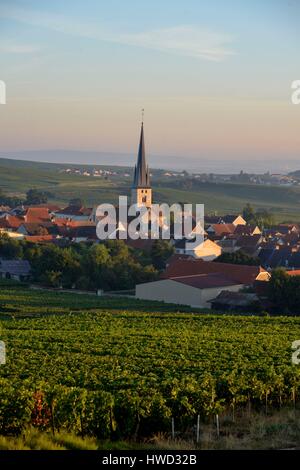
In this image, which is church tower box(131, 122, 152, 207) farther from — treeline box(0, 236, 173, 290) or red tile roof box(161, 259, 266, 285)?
red tile roof box(161, 259, 266, 285)

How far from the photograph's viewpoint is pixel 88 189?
554 feet

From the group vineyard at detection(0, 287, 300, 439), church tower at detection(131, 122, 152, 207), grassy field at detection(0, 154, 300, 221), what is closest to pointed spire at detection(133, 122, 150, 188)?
church tower at detection(131, 122, 152, 207)

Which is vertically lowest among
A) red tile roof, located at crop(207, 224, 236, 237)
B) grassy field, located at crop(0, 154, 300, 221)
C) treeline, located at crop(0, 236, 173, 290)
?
treeline, located at crop(0, 236, 173, 290)

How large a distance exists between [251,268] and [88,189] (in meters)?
125

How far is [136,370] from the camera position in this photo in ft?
60.0

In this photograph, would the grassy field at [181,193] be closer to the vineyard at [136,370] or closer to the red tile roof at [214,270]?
the red tile roof at [214,270]

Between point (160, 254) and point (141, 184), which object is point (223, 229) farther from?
point (160, 254)

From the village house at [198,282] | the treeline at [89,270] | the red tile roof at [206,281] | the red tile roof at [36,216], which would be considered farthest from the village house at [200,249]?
the red tile roof at [36,216]

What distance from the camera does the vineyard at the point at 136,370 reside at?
13180mm

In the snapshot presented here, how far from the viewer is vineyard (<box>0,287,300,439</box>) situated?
13180mm

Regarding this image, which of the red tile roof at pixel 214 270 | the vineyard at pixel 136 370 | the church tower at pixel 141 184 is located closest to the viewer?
the vineyard at pixel 136 370

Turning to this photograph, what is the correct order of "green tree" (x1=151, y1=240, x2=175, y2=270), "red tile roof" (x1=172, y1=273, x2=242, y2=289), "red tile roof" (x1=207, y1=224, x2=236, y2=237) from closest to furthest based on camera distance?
"red tile roof" (x1=172, y1=273, x2=242, y2=289), "green tree" (x1=151, y1=240, x2=175, y2=270), "red tile roof" (x1=207, y1=224, x2=236, y2=237)
